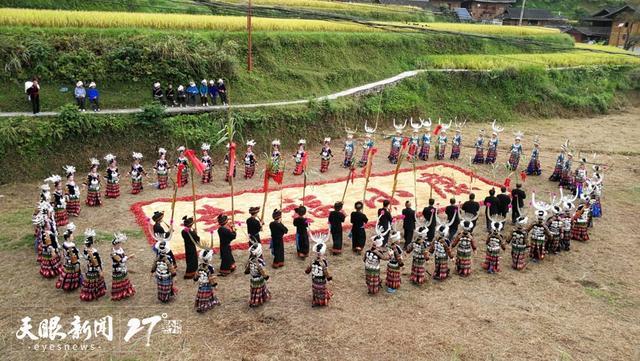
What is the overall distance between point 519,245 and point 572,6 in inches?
2797

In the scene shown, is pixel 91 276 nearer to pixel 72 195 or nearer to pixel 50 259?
pixel 50 259

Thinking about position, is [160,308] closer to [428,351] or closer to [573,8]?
[428,351]

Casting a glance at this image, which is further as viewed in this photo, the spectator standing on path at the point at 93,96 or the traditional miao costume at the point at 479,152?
the traditional miao costume at the point at 479,152

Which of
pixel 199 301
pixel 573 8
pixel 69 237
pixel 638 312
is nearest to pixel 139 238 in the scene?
pixel 69 237

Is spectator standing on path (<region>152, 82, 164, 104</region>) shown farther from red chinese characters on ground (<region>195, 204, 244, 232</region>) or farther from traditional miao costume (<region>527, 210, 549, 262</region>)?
traditional miao costume (<region>527, 210, 549, 262</region>)

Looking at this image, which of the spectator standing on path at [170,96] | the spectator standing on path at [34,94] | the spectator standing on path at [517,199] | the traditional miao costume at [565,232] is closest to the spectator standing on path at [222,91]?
the spectator standing on path at [170,96]

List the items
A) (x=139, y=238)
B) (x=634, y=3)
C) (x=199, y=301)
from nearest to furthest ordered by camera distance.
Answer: (x=199, y=301) < (x=139, y=238) < (x=634, y=3)

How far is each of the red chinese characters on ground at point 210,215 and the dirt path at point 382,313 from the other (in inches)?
65.7

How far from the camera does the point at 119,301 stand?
409 inches

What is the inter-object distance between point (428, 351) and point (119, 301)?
6371mm

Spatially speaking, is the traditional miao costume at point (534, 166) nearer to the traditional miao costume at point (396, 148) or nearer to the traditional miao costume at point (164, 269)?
the traditional miao costume at point (396, 148)

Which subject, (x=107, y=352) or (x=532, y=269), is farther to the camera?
(x=532, y=269)

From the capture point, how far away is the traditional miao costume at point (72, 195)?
14336 mm

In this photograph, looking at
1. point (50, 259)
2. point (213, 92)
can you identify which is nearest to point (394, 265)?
point (50, 259)
